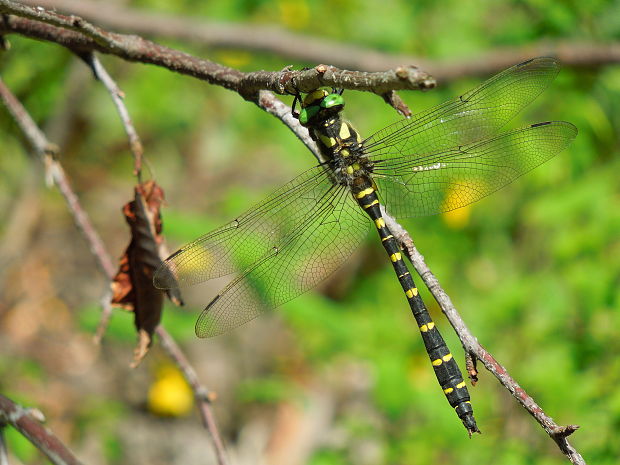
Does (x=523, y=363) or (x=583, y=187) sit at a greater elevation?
(x=583, y=187)

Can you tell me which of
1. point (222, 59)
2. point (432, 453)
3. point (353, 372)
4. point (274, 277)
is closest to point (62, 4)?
point (274, 277)

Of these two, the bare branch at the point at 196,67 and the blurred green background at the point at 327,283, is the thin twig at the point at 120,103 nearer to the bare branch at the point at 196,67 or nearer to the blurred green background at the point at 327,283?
the bare branch at the point at 196,67

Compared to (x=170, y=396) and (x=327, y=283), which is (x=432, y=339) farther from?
(x=327, y=283)

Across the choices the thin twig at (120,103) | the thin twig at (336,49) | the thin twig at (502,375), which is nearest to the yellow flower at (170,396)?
the thin twig at (336,49)

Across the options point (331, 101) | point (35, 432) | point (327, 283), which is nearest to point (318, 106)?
point (331, 101)

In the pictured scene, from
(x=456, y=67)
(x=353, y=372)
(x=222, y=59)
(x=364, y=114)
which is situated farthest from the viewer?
(x=222, y=59)

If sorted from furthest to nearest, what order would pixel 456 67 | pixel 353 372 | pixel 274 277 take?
pixel 353 372 < pixel 456 67 < pixel 274 277

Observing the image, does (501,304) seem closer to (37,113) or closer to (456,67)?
(456,67)
